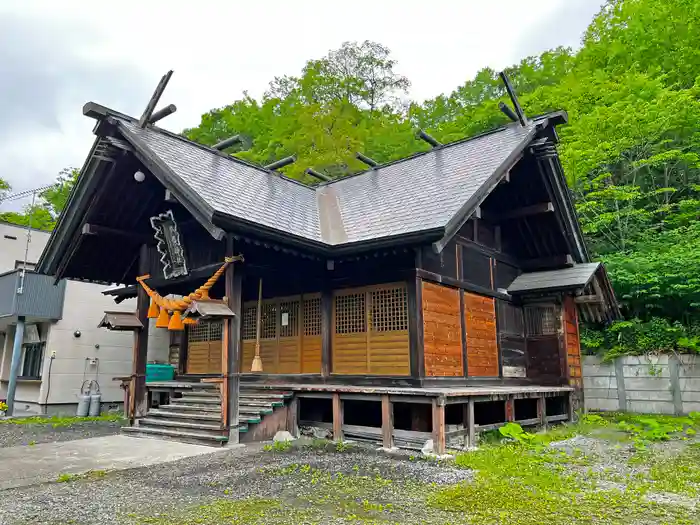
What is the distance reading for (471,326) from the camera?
32.0 feet

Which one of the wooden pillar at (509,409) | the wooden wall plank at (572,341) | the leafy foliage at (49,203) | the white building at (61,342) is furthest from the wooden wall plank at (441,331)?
the leafy foliage at (49,203)

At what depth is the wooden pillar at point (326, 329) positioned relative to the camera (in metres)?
9.46

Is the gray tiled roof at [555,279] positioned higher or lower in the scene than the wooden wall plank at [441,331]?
higher

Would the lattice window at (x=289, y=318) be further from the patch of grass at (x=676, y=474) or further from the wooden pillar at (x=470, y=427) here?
the patch of grass at (x=676, y=474)

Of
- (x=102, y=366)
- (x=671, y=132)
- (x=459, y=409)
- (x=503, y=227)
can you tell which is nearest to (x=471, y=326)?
(x=459, y=409)

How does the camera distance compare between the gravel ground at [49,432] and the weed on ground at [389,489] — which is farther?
the gravel ground at [49,432]

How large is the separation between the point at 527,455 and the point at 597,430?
3856mm

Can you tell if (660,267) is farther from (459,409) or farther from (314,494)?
(314,494)

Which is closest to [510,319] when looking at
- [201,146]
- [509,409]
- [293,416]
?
[509,409]

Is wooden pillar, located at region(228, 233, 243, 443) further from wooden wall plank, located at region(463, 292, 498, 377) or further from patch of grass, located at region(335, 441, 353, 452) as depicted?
wooden wall plank, located at region(463, 292, 498, 377)

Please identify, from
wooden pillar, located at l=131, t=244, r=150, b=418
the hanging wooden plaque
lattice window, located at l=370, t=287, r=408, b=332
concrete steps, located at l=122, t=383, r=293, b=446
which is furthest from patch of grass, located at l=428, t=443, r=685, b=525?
wooden pillar, located at l=131, t=244, r=150, b=418

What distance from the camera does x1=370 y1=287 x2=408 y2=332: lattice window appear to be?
8.78m

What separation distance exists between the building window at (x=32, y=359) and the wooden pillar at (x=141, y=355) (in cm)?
636

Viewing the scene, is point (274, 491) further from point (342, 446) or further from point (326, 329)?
point (326, 329)
